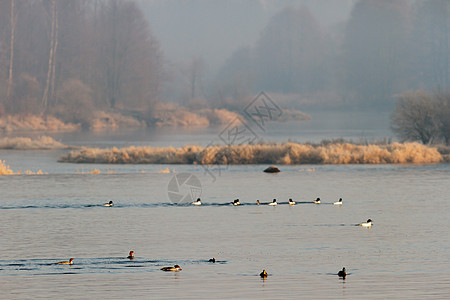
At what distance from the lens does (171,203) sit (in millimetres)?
36469

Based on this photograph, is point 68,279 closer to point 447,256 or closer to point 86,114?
point 447,256

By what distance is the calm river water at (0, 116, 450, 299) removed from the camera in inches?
773

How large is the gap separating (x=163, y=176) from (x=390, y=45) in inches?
4575

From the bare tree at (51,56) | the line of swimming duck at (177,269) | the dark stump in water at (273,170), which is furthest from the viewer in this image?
the bare tree at (51,56)

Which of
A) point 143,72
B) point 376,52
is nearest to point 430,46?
point 376,52

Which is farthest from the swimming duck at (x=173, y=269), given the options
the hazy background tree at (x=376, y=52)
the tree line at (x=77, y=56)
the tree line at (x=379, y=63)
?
the hazy background tree at (x=376, y=52)

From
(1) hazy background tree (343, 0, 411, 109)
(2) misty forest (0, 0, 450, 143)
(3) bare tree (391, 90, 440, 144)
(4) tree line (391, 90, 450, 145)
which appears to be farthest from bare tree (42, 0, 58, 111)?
(1) hazy background tree (343, 0, 411, 109)

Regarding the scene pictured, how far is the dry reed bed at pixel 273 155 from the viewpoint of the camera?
177 feet

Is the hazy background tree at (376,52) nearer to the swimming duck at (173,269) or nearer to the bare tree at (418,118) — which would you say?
the bare tree at (418,118)

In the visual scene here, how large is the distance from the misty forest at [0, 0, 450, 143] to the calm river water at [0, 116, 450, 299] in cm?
2121

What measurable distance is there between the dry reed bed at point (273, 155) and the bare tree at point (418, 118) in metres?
3.89

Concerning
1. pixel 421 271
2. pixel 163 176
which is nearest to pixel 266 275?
pixel 421 271

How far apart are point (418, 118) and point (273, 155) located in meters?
10.9

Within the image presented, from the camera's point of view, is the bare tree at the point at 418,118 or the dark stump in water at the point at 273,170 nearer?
the dark stump in water at the point at 273,170
